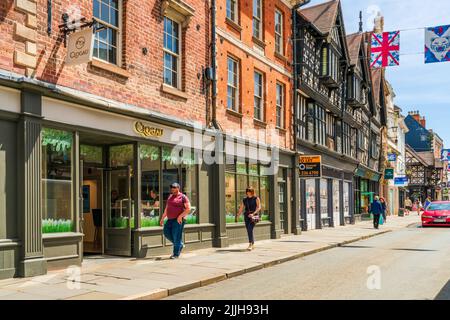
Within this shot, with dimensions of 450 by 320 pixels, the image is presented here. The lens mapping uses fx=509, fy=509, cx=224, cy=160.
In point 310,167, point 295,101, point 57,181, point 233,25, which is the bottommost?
point 57,181

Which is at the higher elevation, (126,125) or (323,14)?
(323,14)

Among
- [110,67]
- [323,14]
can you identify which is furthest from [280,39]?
[110,67]

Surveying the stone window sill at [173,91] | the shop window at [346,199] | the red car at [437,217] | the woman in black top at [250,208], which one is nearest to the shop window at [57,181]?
the stone window sill at [173,91]

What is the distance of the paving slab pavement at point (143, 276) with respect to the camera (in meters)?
7.60

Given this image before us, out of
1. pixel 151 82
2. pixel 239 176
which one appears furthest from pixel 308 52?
pixel 151 82

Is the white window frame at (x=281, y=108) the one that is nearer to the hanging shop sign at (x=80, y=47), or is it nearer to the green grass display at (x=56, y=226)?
the hanging shop sign at (x=80, y=47)

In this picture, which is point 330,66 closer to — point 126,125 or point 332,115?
point 332,115

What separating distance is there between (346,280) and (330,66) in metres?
19.0

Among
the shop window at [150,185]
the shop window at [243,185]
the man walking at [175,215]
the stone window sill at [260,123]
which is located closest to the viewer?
the man walking at [175,215]

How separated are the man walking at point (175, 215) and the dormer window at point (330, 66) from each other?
14.9 meters

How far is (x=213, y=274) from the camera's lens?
963cm

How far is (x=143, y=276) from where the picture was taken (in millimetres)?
9234
